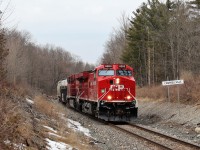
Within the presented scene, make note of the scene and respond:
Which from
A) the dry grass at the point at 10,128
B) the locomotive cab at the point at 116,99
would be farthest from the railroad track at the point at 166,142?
the dry grass at the point at 10,128

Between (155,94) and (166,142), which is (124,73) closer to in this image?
(155,94)

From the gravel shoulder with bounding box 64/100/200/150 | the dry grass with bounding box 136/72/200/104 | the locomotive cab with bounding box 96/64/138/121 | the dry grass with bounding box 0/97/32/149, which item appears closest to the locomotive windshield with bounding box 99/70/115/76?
the locomotive cab with bounding box 96/64/138/121

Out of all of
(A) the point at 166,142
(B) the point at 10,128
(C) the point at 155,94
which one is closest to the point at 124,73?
(C) the point at 155,94

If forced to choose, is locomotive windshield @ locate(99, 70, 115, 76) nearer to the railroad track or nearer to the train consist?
the train consist

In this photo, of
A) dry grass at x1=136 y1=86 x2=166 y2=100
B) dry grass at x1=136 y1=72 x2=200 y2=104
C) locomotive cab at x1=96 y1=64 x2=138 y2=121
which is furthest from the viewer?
dry grass at x1=136 y1=86 x2=166 y2=100

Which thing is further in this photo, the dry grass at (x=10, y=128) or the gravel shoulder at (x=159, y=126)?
the gravel shoulder at (x=159, y=126)

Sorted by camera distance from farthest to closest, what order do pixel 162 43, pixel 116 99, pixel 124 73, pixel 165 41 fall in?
pixel 162 43 < pixel 165 41 < pixel 124 73 < pixel 116 99

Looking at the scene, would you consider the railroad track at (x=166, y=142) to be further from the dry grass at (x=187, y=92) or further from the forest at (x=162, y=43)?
the forest at (x=162, y=43)

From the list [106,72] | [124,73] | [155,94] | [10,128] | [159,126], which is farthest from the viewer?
[155,94]

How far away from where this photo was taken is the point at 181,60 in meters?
38.3

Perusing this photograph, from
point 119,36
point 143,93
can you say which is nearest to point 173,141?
point 143,93

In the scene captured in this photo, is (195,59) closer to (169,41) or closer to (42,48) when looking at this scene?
(169,41)

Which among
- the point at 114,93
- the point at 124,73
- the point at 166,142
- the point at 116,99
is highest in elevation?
the point at 124,73

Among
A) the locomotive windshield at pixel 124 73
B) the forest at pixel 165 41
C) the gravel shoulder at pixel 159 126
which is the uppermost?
the forest at pixel 165 41
